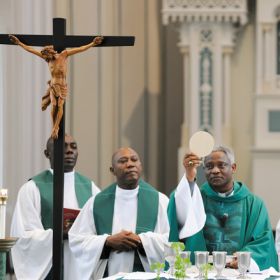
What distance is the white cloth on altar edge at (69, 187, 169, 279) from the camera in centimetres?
790

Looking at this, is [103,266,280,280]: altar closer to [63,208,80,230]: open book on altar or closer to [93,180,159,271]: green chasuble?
[93,180,159,271]: green chasuble

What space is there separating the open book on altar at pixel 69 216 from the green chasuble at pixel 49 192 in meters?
0.18

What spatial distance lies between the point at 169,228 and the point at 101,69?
160 inches

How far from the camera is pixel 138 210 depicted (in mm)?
8211

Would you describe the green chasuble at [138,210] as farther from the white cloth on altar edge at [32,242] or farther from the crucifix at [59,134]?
the crucifix at [59,134]

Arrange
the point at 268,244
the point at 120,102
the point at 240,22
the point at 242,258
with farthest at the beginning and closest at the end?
the point at 120,102, the point at 240,22, the point at 268,244, the point at 242,258

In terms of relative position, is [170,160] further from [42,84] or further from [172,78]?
[42,84]

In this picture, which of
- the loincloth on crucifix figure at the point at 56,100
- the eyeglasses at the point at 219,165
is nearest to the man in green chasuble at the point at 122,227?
the eyeglasses at the point at 219,165

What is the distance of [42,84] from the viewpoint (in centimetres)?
1156

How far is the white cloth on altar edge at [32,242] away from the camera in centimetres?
851

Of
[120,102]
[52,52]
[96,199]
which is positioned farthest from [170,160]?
[52,52]

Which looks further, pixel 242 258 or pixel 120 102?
pixel 120 102

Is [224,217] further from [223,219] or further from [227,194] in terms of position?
[227,194]

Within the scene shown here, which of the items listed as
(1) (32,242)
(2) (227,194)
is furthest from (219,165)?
(1) (32,242)
